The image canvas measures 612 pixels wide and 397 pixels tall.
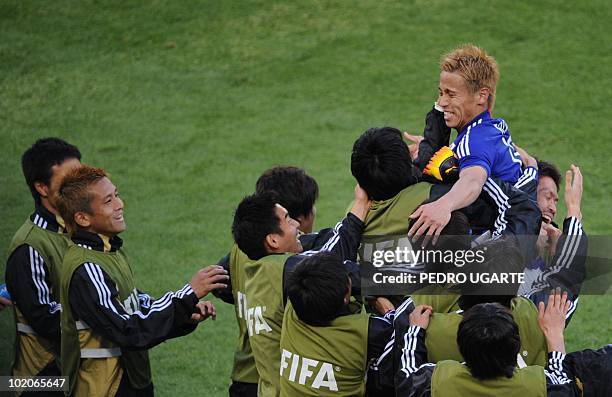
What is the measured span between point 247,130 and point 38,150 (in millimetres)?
4663

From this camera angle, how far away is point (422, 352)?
10.8 ft

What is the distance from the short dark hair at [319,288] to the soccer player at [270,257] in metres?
0.19

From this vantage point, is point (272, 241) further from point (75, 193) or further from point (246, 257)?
point (75, 193)

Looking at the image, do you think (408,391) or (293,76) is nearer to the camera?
(408,391)

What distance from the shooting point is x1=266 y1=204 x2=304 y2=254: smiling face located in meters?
3.73

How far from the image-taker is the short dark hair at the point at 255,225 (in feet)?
12.2

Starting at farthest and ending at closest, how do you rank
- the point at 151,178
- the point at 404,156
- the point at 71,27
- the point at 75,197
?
the point at 71,27 < the point at 151,178 < the point at 75,197 < the point at 404,156

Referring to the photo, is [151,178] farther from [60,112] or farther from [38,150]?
[38,150]

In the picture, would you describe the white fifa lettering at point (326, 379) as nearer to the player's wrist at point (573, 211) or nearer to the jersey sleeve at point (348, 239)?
the jersey sleeve at point (348, 239)

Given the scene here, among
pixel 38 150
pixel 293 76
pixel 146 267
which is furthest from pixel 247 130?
pixel 38 150

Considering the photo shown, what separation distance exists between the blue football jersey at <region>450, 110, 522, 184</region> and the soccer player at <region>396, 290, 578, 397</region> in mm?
597

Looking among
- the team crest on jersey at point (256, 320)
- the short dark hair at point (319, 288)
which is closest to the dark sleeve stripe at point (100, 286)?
the team crest on jersey at point (256, 320)

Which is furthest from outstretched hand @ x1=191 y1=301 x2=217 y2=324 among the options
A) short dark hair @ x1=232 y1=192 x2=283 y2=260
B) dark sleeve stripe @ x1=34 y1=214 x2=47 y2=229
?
dark sleeve stripe @ x1=34 y1=214 x2=47 y2=229

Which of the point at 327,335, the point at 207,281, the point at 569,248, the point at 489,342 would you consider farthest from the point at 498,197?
the point at 207,281
